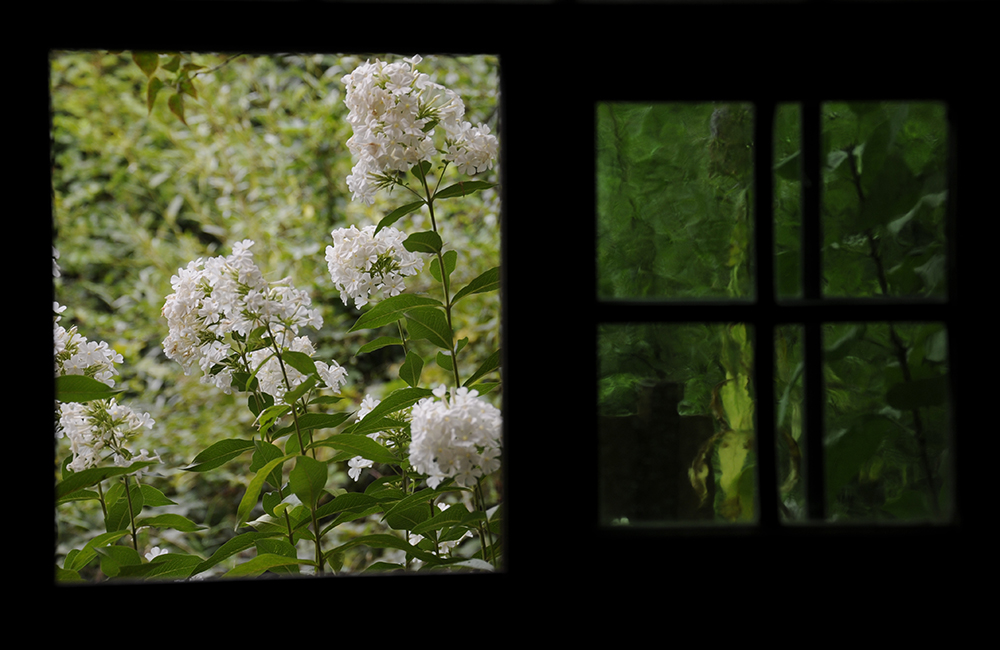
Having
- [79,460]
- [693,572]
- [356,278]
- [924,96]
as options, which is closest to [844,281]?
[924,96]

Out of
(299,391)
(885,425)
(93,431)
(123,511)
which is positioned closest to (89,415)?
(93,431)

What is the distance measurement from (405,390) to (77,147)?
2338 millimetres

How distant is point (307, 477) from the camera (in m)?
1.01

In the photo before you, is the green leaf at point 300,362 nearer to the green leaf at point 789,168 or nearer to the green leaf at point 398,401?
the green leaf at point 398,401

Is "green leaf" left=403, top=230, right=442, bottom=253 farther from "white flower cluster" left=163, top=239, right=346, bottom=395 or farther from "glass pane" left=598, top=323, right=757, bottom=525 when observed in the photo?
"glass pane" left=598, top=323, right=757, bottom=525

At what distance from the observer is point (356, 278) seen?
3.88ft

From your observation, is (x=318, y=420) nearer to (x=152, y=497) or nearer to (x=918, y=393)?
(x=152, y=497)

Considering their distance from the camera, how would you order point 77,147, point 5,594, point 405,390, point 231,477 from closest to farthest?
point 5,594 < point 405,390 < point 231,477 < point 77,147

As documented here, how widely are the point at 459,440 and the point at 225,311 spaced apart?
1.46 feet

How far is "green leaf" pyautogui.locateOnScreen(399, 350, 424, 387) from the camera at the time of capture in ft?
3.94

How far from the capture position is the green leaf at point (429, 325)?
1127 mm

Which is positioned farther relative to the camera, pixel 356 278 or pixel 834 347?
pixel 356 278

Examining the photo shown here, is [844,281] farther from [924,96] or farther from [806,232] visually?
[924,96]

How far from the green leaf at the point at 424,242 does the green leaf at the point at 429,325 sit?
93 mm
